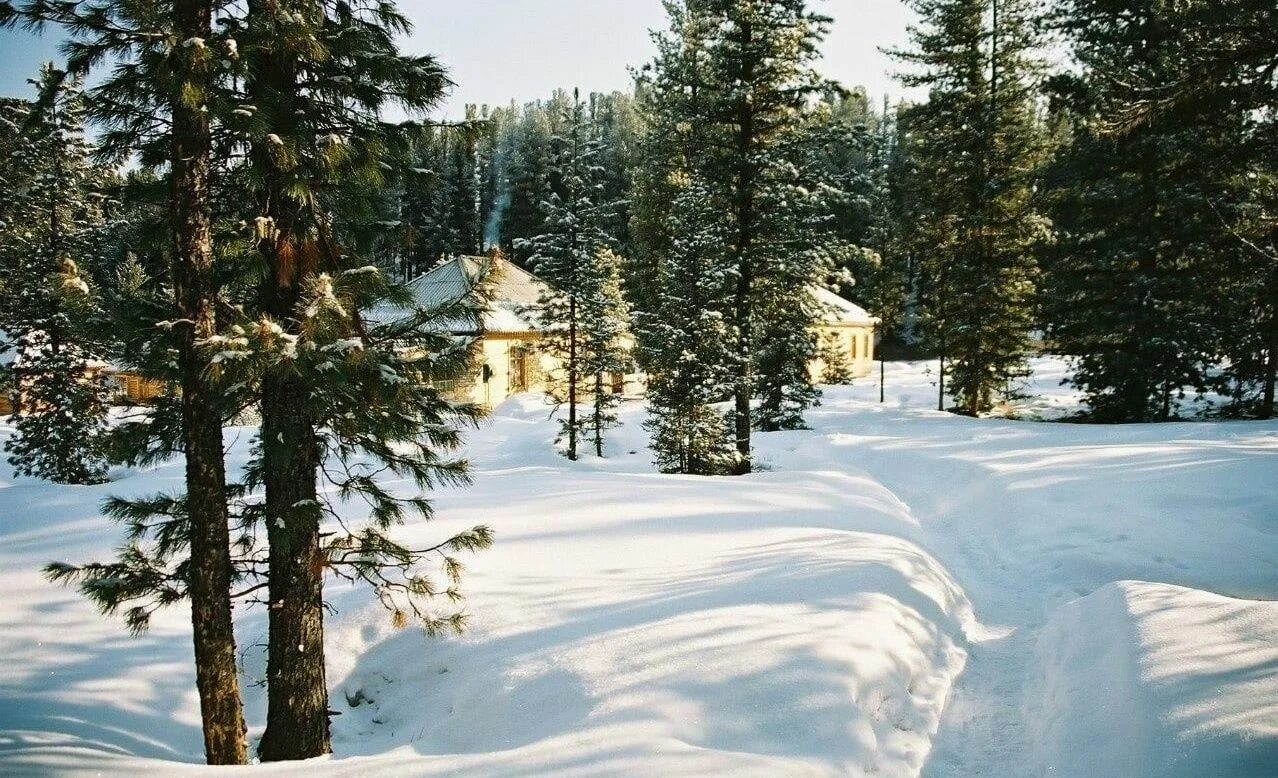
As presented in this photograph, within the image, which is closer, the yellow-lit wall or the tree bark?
the tree bark

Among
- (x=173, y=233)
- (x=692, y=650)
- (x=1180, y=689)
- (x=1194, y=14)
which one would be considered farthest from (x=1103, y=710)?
(x=1194, y=14)

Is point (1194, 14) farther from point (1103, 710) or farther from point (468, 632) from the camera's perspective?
point (468, 632)

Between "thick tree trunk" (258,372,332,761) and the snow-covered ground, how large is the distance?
1.53 feet

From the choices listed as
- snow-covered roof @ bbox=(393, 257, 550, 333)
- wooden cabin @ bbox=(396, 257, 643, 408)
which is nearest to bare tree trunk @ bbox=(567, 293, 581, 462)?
wooden cabin @ bbox=(396, 257, 643, 408)

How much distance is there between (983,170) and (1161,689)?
2074 centimetres

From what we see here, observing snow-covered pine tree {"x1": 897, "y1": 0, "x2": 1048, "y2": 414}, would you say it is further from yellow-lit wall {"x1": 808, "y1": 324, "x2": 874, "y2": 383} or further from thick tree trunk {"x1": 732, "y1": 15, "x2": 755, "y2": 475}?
yellow-lit wall {"x1": 808, "y1": 324, "x2": 874, "y2": 383}

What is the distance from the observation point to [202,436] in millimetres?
4910

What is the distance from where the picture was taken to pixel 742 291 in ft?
51.6

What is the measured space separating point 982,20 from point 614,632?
24.4 metres

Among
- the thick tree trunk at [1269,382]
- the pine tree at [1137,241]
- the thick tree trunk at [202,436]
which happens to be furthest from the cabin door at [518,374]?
the thick tree trunk at [202,436]

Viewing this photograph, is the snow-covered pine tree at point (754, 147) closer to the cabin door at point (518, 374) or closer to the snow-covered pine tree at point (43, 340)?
the snow-covered pine tree at point (43, 340)

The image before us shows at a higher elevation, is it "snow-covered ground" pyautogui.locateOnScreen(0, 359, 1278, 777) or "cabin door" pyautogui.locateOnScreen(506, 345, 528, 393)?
"cabin door" pyautogui.locateOnScreen(506, 345, 528, 393)

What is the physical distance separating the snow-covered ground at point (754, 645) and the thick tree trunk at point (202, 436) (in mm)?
681

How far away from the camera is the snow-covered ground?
14.6ft
